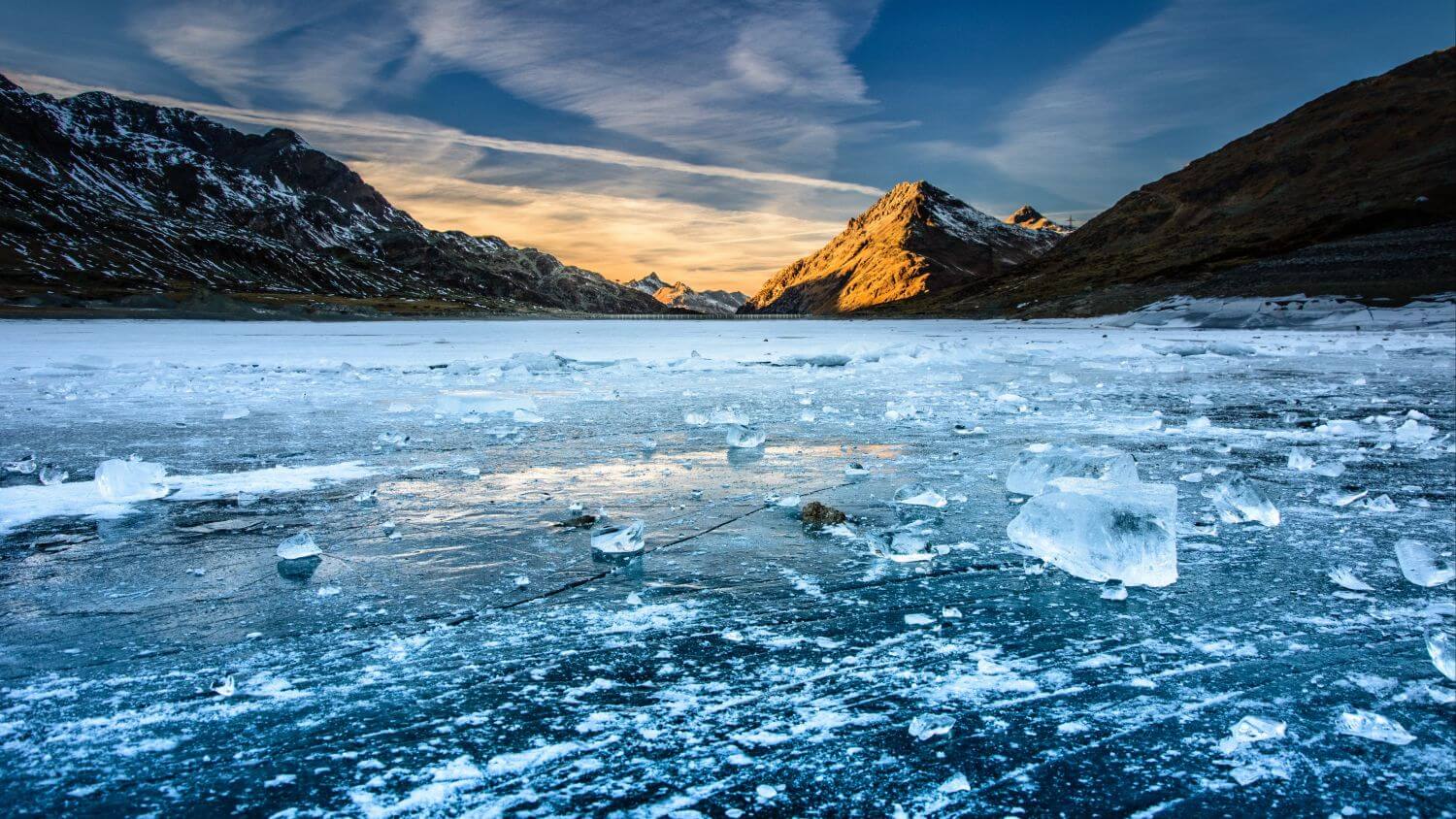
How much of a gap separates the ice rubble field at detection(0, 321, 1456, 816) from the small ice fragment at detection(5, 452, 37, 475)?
0.36 feet

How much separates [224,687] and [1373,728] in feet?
11.8

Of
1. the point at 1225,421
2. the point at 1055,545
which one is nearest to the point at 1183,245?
the point at 1225,421

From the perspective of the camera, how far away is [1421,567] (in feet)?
11.5

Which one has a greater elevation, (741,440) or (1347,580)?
(741,440)

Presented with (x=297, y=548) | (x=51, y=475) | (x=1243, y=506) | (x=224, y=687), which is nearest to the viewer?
(x=224, y=687)

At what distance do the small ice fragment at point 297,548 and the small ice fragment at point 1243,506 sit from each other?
5226 mm

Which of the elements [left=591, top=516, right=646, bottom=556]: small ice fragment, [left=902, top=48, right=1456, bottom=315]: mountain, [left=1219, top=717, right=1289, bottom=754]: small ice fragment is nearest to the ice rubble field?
[left=1219, top=717, right=1289, bottom=754]: small ice fragment

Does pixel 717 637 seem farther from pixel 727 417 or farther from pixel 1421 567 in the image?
pixel 727 417

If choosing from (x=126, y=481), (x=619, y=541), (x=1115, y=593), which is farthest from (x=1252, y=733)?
(x=126, y=481)

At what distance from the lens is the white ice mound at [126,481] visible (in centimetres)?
517

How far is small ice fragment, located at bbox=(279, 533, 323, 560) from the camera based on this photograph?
396cm

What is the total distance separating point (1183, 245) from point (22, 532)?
123m

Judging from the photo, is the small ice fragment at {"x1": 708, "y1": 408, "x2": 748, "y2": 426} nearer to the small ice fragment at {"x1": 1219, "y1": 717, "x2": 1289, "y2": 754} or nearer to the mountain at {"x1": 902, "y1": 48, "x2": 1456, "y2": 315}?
the small ice fragment at {"x1": 1219, "y1": 717, "x2": 1289, "y2": 754}

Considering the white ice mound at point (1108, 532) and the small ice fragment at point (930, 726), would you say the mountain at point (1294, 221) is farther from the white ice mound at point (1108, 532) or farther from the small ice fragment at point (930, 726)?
the small ice fragment at point (930, 726)
